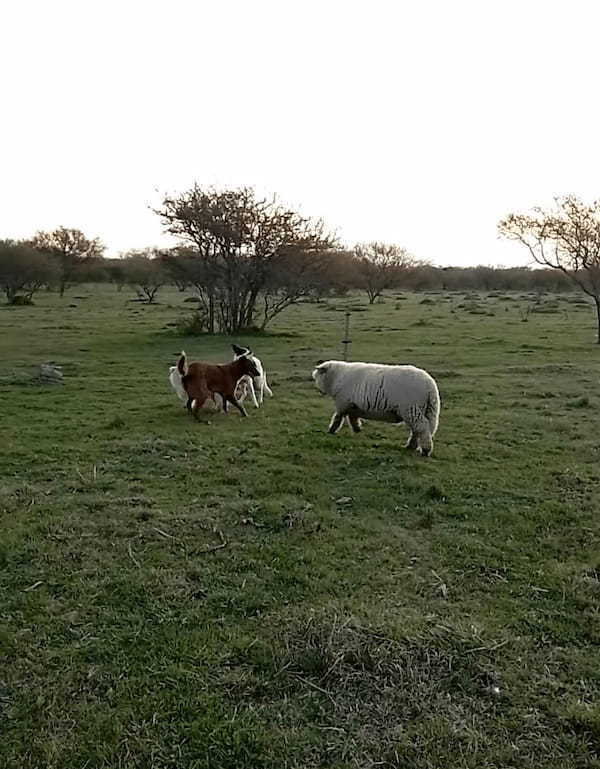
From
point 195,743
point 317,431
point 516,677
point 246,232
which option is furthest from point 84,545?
point 246,232

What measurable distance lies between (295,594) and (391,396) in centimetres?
466

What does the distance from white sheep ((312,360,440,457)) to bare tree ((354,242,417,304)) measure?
132ft

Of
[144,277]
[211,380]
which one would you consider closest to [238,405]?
[211,380]

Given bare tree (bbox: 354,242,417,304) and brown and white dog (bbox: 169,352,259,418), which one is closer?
brown and white dog (bbox: 169,352,259,418)

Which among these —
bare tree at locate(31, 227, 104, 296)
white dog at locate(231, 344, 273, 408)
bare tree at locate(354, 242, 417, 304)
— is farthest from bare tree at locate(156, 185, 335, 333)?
bare tree at locate(31, 227, 104, 296)

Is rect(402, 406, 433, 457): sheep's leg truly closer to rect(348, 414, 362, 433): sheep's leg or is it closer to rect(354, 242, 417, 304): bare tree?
rect(348, 414, 362, 433): sheep's leg

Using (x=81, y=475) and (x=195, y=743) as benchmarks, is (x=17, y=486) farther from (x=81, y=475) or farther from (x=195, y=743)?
(x=195, y=743)

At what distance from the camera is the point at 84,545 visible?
6.05m

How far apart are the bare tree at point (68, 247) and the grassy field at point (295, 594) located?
51274mm

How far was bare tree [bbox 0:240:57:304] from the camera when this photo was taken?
47781 mm

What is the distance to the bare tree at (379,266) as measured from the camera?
2061 inches

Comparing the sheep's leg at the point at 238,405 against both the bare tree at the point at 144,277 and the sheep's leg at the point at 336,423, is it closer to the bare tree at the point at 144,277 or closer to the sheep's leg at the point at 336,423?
the sheep's leg at the point at 336,423

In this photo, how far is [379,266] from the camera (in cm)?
5388

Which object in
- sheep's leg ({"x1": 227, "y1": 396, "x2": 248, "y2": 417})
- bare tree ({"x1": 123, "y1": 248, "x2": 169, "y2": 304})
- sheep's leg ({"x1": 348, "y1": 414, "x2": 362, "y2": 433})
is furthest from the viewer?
bare tree ({"x1": 123, "y1": 248, "x2": 169, "y2": 304})
